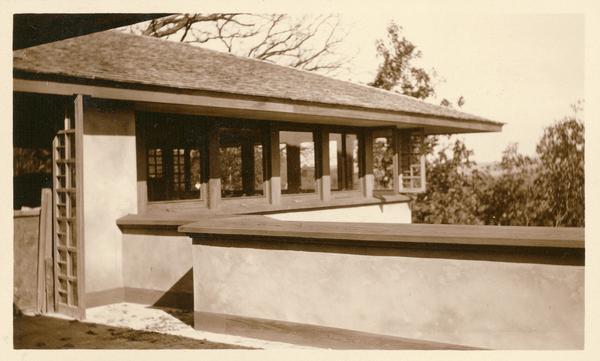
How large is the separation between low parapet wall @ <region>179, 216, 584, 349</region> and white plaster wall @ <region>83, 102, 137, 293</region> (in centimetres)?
223

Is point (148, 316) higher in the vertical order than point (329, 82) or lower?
lower

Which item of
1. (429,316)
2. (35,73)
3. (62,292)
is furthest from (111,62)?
(429,316)

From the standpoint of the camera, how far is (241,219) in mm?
6738

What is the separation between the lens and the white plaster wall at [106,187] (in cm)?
812

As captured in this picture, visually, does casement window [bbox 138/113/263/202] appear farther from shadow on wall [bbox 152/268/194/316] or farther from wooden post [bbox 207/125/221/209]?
shadow on wall [bbox 152/268/194/316]

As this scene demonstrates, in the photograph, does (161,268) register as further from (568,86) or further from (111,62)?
(568,86)

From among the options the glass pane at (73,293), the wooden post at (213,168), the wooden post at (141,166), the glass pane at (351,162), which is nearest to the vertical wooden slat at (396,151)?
the glass pane at (351,162)

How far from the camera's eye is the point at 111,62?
912 cm

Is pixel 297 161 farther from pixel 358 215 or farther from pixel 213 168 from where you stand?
pixel 213 168

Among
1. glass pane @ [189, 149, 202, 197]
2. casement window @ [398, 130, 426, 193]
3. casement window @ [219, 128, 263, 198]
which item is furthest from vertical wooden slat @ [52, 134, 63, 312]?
casement window @ [398, 130, 426, 193]

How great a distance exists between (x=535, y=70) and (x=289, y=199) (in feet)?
22.4

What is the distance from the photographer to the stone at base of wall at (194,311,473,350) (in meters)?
5.34

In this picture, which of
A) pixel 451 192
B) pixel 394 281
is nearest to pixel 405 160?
pixel 451 192

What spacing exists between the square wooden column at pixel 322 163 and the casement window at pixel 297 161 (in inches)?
4.6
